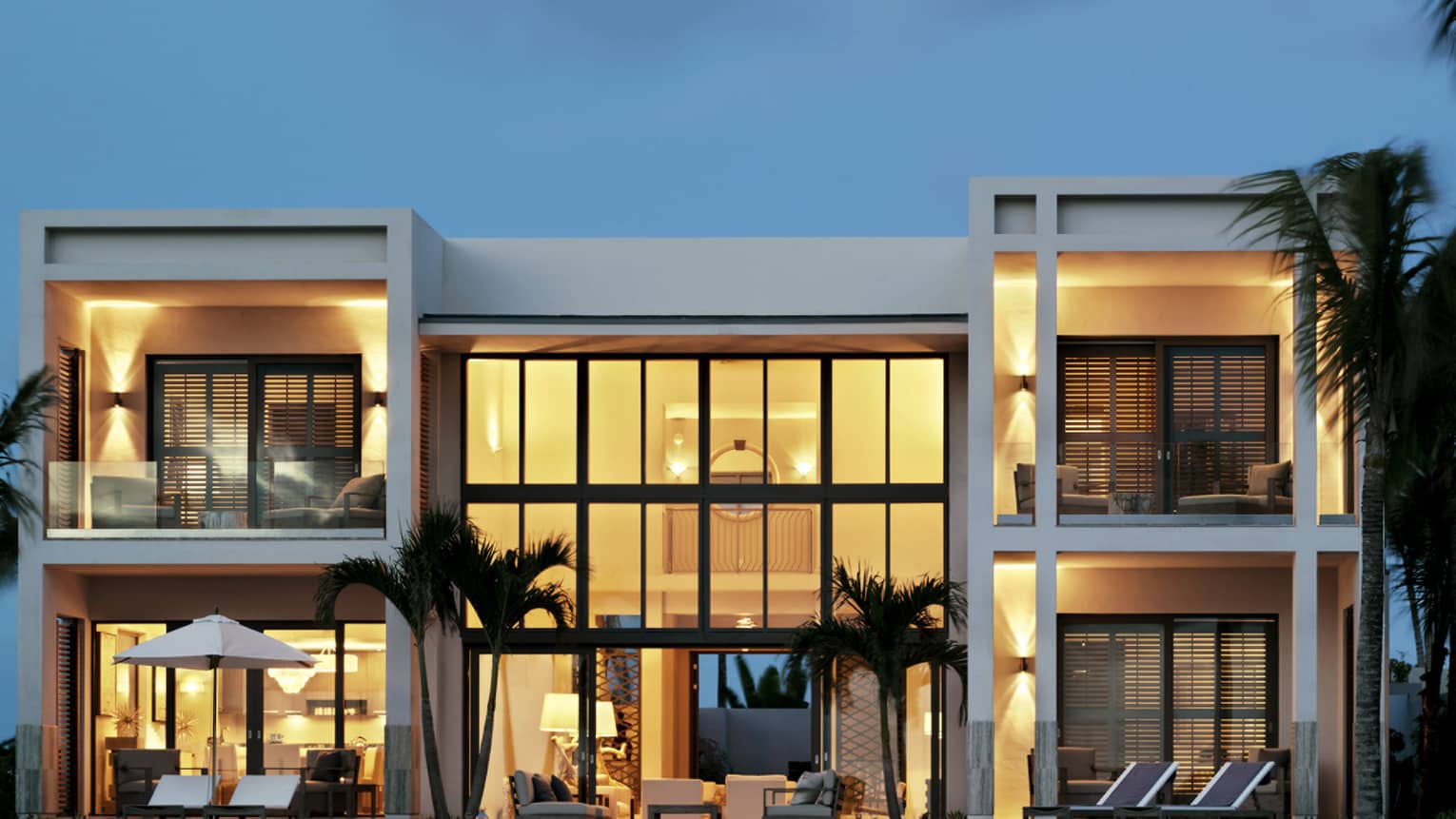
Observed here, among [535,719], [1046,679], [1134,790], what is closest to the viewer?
[1134,790]

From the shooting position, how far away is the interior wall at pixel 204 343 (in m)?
20.2

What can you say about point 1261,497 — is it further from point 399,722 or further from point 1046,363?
point 399,722

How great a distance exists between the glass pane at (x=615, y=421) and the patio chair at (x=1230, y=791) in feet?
21.5

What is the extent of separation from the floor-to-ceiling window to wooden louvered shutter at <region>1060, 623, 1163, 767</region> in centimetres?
152

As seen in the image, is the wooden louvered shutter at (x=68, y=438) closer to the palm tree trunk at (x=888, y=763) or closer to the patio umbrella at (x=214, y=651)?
the patio umbrella at (x=214, y=651)

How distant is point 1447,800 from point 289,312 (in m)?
12.9

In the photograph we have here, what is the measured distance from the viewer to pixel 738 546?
65.2 feet

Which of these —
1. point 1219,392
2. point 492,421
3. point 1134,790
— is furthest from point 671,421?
point 1134,790

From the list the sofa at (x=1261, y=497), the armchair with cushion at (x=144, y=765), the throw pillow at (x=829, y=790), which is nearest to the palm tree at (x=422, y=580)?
the armchair with cushion at (x=144, y=765)

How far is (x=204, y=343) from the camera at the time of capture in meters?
20.4

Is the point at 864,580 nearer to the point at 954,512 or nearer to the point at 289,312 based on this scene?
the point at 954,512

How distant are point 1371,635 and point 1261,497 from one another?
2.54m

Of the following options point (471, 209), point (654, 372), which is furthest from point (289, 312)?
point (471, 209)

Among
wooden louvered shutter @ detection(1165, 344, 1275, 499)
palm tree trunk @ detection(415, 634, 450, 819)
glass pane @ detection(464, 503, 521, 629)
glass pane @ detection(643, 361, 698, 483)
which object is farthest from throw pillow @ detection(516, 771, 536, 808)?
wooden louvered shutter @ detection(1165, 344, 1275, 499)
